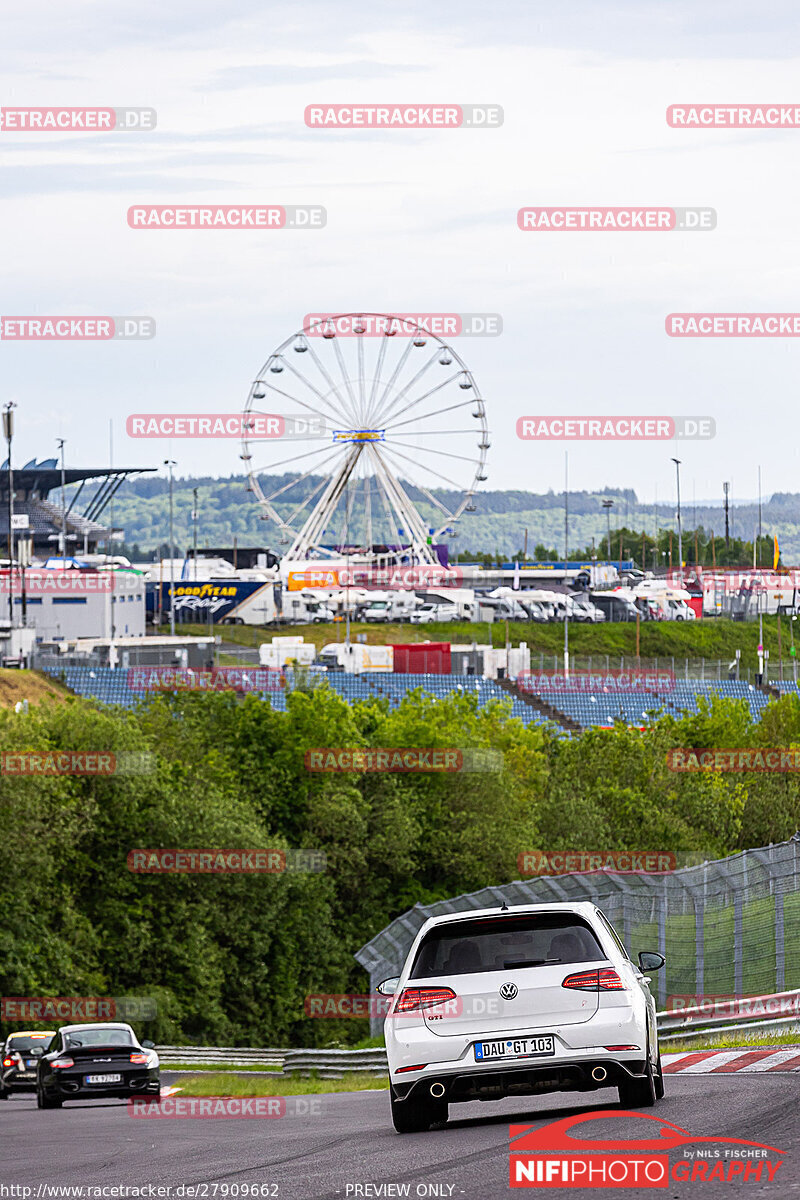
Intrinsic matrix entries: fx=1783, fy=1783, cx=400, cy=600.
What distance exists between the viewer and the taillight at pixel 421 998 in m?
10.2

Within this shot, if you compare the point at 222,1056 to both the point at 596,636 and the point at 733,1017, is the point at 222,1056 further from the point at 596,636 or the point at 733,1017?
the point at 596,636

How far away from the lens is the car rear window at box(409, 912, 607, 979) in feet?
33.8

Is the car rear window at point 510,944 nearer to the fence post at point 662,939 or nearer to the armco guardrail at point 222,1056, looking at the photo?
the fence post at point 662,939

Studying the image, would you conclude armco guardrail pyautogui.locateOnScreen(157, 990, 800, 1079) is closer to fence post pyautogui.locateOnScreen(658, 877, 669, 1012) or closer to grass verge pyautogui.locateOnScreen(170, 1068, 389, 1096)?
grass verge pyautogui.locateOnScreen(170, 1068, 389, 1096)

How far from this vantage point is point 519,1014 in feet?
33.0

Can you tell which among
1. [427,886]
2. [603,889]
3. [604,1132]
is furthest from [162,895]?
[604,1132]

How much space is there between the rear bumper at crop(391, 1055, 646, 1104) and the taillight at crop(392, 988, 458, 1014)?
15.2 inches

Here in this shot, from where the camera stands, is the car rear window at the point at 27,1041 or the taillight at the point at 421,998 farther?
the car rear window at the point at 27,1041

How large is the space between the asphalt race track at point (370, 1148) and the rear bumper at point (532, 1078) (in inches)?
9.9

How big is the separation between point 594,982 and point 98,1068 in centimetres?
1077

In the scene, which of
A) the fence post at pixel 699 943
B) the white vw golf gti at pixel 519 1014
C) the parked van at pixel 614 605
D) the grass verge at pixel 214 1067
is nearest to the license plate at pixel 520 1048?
the white vw golf gti at pixel 519 1014

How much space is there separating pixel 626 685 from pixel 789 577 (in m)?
74.7

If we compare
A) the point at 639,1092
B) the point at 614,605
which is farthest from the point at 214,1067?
the point at 614,605

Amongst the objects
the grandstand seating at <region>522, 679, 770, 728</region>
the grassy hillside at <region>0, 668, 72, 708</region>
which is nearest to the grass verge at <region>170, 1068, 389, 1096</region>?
the grassy hillside at <region>0, 668, 72, 708</region>
